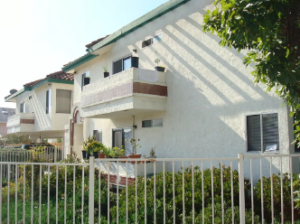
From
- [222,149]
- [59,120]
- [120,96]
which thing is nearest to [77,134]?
[59,120]

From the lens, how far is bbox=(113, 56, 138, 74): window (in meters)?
13.5

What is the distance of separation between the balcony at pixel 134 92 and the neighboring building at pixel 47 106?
9.92m

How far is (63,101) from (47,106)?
1337mm

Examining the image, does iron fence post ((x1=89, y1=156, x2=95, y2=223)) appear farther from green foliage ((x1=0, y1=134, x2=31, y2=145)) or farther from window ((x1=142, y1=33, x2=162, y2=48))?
green foliage ((x1=0, y1=134, x2=31, y2=145))

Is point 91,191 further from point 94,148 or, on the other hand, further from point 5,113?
point 5,113

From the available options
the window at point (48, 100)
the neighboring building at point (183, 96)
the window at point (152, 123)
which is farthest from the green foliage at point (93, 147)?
the window at point (48, 100)

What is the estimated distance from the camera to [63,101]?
2309 centimetres

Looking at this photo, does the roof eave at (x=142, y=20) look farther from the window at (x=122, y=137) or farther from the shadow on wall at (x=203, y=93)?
the window at (x=122, y=137)

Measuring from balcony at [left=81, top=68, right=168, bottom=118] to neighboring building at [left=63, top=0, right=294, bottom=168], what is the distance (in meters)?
0.04

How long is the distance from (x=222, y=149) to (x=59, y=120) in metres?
15.1

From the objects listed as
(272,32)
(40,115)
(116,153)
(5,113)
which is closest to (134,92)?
(116,153)

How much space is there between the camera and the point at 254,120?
9.30 meters

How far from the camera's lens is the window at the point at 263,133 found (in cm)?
871

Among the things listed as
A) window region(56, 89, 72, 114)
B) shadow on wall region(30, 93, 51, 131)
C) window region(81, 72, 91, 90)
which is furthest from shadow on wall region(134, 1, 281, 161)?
shadow on wall region(30, 93, 51, 131)
